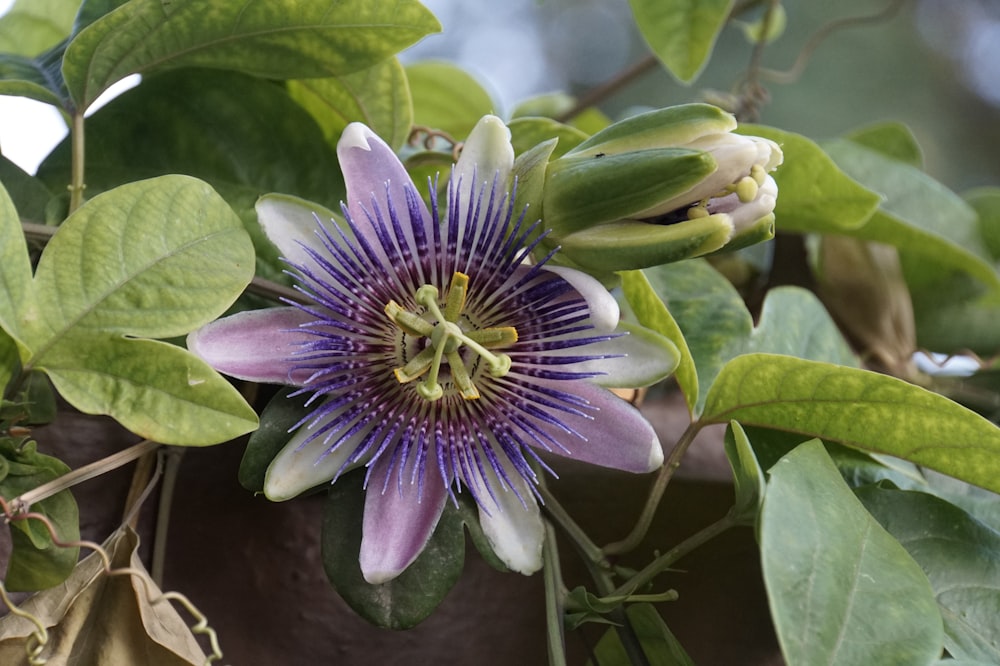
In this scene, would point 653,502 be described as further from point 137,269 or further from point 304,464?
point 137,269

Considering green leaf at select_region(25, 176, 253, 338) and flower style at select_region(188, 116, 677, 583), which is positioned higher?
green leaf at select_region(25, 176, 253, 338)

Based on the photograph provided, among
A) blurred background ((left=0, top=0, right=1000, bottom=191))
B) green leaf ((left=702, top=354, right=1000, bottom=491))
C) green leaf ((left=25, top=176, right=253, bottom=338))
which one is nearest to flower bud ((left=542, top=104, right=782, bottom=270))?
green leaf ((left=702, top=354, right=1000, bottom=491))

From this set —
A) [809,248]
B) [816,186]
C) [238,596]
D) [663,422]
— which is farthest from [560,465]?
[809,248]

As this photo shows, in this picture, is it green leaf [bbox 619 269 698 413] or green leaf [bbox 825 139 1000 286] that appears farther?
green leaf [bbox 825 139 1000 286]

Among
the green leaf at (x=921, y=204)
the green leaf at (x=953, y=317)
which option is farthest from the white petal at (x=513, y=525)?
the green leaf at (x=953, y=317)

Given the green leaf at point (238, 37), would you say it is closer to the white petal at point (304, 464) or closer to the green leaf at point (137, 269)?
the green leaf at point (137, 269)

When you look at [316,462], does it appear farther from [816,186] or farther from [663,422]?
[816,186]

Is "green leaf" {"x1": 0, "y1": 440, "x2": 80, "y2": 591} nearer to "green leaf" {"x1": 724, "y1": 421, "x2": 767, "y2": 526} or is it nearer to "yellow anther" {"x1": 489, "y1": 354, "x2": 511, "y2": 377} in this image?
"yellow anther" {"x1": 489, "y1": 354, "x2": 511, "y2": 377}
